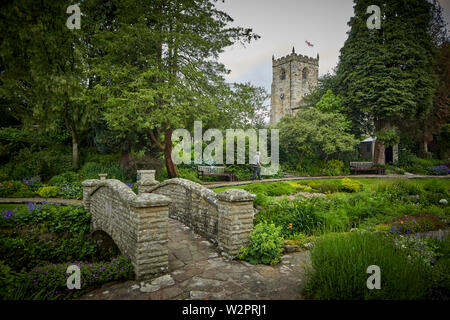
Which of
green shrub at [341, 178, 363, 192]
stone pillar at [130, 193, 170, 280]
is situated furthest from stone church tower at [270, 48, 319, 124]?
stone pillar at [130, 193, 170, 280]

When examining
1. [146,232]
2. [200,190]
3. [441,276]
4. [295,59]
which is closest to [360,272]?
[441,276]

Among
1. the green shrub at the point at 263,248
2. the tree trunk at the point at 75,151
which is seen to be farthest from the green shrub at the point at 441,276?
the tree trunk at the point at 75,151

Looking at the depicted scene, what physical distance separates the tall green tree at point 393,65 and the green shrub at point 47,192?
2156cm

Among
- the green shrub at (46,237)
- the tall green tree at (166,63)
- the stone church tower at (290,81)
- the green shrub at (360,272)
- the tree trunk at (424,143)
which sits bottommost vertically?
the green shrub at (46,237)

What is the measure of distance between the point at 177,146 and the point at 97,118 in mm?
5680

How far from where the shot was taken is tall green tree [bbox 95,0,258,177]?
923cm

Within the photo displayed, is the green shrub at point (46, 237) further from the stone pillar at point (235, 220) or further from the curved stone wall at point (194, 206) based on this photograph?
the stone pillar at point (235, 220)

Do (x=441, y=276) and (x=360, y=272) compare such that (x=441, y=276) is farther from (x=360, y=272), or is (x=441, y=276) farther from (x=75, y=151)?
(x=75, y=151)

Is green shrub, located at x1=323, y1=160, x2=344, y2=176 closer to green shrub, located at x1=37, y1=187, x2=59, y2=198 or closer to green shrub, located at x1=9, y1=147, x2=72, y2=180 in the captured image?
green shrub, located at x1=37, y1=187, x2=59, y2=198

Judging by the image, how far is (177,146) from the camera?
1697cm

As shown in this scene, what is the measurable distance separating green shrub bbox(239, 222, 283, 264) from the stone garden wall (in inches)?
6.4

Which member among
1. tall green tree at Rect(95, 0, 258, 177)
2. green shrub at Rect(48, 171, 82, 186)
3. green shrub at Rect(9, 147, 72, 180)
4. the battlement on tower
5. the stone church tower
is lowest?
green shrub at Rect(48, 171, 82, 186)

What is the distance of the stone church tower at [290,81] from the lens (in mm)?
37719
